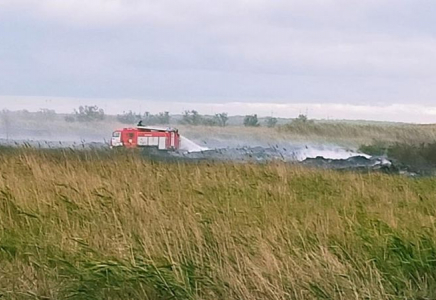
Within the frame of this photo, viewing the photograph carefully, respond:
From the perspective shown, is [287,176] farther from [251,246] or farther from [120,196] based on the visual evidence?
[251,246]

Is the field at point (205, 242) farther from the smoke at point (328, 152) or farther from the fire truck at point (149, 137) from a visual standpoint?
the fire truck at point (149, 137)

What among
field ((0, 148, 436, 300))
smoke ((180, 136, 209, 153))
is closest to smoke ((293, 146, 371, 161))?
smoke ((180, 136, 209, 153))

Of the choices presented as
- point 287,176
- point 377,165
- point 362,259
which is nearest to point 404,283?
point 362,259

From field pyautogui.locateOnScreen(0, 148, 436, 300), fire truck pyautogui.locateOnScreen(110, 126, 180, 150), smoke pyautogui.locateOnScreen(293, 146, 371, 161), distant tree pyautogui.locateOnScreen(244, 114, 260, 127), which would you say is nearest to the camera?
field pyautogui.locateOnScreen(0, 148, 436, 300)

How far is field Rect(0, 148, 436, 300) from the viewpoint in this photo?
4.71 m

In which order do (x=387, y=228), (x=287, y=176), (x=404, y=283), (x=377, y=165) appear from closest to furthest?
(x=404, y=283) < (x=387, y=228) < (x=287, y=176) < (x=377, y=165)

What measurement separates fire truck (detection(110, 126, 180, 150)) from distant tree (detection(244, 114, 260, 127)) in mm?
7649

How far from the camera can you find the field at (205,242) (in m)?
4.71

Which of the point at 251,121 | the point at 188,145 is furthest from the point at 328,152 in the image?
the point at 251,121

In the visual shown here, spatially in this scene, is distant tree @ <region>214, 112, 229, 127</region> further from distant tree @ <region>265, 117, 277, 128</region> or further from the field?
the field

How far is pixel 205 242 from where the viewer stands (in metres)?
5.66

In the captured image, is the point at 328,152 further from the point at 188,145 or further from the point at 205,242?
the point at 205,242

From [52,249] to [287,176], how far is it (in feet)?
21.6

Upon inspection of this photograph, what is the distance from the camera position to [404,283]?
15.9 feet
